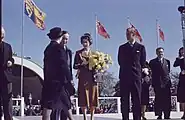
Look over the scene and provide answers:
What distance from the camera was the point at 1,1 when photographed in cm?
328

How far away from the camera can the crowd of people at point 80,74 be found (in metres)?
4.96

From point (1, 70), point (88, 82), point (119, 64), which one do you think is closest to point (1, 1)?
point (1, 70)

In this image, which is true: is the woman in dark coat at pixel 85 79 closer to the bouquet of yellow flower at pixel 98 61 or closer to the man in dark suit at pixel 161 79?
the bouquet of yellow flower at pixel 98 61

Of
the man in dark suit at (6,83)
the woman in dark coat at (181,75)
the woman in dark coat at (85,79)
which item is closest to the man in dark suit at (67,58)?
the man in dark suit at (6,83)

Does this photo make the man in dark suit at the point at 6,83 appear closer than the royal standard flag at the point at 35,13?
Yes

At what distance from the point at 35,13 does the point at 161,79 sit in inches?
342

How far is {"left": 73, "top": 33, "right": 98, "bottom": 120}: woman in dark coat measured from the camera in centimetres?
639

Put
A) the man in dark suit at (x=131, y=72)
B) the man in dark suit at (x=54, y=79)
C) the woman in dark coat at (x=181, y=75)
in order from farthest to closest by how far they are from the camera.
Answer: the woman in dark coat at (x=181, y=75) → the man in dark suit at (x=131, y=72) → the man in dark suit at (x=54, y=79)

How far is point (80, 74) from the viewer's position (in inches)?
256

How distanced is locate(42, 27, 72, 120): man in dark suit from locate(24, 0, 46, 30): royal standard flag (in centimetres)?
1042

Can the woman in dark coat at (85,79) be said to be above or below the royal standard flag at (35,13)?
below

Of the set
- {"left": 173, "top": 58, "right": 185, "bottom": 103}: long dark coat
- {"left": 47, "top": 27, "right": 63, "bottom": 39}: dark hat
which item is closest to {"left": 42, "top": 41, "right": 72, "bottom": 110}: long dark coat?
{"left": 47, "top": 27, "right": 63, "bottom": 39}: dark hat

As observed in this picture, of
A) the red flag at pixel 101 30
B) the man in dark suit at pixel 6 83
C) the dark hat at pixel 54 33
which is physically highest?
the red flag at pixel 101 30

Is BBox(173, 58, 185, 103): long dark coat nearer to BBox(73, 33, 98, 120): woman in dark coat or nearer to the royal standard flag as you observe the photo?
BBox(73, 33, 98, 120): woman in dark coat
